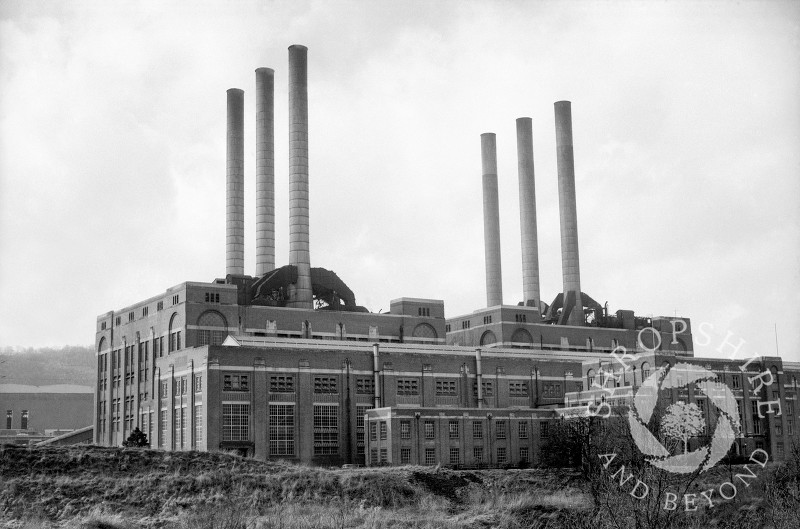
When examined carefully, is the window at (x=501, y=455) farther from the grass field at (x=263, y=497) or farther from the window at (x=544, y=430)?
the grass field at (x=263, y=497)

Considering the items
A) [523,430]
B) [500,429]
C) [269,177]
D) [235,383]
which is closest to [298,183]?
[269,177]

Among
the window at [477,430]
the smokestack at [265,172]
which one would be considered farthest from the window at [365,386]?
the smokestack at [265,172]

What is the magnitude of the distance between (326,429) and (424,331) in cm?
2114

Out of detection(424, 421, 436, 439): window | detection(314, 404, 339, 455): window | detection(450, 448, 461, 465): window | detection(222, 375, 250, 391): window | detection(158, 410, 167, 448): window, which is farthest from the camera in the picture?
detection(158, 410, 167, 448): window

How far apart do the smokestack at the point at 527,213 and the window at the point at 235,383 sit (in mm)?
41978

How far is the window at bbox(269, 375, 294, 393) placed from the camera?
235 feet

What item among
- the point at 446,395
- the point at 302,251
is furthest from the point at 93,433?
the point at 446,395

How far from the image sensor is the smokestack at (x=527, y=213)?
4200 inches

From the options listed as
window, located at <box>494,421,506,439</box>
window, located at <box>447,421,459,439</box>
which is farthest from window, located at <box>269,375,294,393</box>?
window, located at <box>494,421,506,439</box>

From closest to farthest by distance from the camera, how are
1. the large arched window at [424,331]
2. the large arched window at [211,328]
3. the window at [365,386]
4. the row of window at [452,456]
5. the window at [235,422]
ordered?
the window at [235,422] < the row of window at [452,456] < the window at [365,386] < the large arched window at [211,328] < the large arched window at [424,331]

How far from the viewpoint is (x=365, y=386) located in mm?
74875

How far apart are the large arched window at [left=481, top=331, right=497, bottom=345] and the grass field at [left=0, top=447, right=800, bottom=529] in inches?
1584

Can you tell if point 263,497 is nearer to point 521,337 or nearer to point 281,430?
point 281,430

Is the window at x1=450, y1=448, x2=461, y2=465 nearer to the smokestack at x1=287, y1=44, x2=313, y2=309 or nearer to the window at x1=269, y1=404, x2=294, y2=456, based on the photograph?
the window at x1=269, y1=404, x2=294, y2=456
